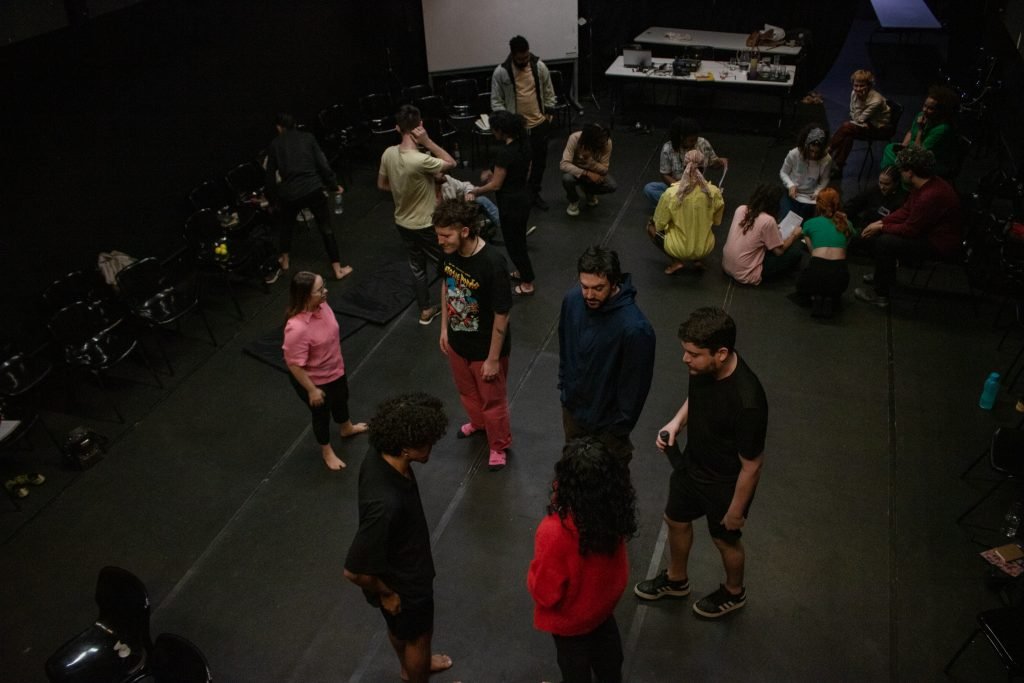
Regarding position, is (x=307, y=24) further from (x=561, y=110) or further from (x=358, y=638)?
→ (x=358, y=638)

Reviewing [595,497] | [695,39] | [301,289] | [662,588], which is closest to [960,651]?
[662,588]

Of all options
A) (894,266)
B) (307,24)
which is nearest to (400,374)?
(894,266)

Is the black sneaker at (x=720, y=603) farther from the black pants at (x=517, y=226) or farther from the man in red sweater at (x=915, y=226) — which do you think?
the man in red sweater at (x=915, y=226)

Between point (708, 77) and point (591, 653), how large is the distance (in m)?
7.69

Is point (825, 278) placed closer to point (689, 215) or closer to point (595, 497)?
point (689, 215)

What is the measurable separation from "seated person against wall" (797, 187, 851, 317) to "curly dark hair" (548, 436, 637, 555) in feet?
12.9

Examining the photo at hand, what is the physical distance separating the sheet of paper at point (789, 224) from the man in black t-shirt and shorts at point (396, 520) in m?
4.42

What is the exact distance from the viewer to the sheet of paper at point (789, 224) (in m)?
6.30

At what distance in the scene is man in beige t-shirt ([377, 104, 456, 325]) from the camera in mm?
5496

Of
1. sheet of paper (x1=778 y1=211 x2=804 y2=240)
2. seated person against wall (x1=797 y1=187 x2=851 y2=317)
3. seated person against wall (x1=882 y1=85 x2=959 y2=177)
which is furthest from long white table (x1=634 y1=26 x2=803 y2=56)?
seated person against wall (x1=797 y1=187 x2=851 y2=317)

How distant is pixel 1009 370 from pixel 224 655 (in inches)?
203

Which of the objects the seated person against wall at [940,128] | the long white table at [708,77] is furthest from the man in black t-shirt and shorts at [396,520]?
the long white table at [708,77]

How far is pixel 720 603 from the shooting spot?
3.71 m

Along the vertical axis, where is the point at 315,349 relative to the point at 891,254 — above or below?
above
